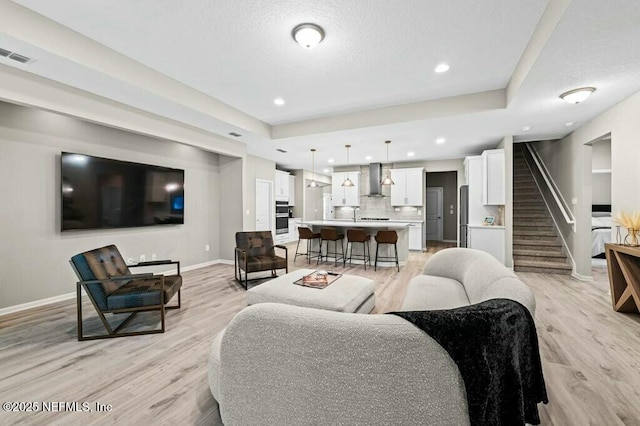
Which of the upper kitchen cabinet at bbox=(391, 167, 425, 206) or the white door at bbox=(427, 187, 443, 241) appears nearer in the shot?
the upper kitchen cabinet at bbox=(391, 167, 425, 206)

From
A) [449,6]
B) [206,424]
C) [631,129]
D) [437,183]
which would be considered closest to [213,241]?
[206,424]

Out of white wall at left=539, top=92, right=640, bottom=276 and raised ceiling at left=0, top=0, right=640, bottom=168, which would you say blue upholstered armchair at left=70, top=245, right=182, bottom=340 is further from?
white wall at left=539, top=92, right=640, bottom=276

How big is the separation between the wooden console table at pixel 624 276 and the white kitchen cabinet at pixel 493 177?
2.29 meters

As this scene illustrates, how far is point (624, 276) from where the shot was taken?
3.30 metres

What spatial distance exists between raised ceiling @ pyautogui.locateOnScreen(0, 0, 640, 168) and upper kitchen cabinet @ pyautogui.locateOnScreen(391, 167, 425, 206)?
10.5 feet

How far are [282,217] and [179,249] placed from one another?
145 inches

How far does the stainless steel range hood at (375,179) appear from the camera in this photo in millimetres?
8422

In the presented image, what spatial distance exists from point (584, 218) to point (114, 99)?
7635 mm

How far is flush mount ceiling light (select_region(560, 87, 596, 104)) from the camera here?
329 cm

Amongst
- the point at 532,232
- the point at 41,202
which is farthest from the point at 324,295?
the point at 532,232

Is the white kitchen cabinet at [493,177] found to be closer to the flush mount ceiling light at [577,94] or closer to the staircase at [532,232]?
the staircase at [532,232]

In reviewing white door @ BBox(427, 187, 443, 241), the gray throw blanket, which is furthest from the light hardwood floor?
white door @ BBox(427, 187, 443, 241)

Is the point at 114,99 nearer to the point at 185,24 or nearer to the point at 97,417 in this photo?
the point at 185,24

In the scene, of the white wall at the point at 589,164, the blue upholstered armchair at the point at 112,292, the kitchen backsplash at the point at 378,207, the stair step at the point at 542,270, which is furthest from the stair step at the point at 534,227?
the blue upholstered armchair at the point at 112,292
